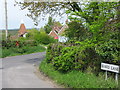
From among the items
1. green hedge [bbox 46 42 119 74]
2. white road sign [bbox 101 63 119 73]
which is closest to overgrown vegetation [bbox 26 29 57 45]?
green hedge [bbox 46 42 119 74]

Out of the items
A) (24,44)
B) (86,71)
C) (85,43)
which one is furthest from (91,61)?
(24,44)

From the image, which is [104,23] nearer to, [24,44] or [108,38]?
[108,38]

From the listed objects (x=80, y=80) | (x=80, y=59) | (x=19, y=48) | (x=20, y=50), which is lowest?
(x=20, y=50)

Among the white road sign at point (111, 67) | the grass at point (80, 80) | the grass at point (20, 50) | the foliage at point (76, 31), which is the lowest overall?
the grass at point (20, 50)

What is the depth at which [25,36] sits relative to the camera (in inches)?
909

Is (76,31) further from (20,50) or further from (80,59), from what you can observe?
(20,50)

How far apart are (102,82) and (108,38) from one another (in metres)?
1.73

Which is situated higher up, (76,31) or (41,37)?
(76,31)

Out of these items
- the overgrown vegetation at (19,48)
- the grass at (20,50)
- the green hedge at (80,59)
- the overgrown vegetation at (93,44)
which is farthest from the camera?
the overgrown vegetation at (19,48)

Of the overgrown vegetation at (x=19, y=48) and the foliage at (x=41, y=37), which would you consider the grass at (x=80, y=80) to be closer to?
the foliage at (x=41, y=37)

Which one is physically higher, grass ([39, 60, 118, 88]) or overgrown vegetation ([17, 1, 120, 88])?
overgrown vegetation ([17, 1, 120, 88])

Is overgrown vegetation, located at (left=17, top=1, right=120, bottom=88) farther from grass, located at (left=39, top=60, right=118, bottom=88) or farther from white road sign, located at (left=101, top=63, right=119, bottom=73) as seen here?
white road sign, located at (left=101, top=63, right=119, bottom=73)

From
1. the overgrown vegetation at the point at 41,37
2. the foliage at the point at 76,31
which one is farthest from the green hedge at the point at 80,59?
the overgrown vegetation at the point at 41,37

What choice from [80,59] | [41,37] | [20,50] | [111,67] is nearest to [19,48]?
[20,50]
